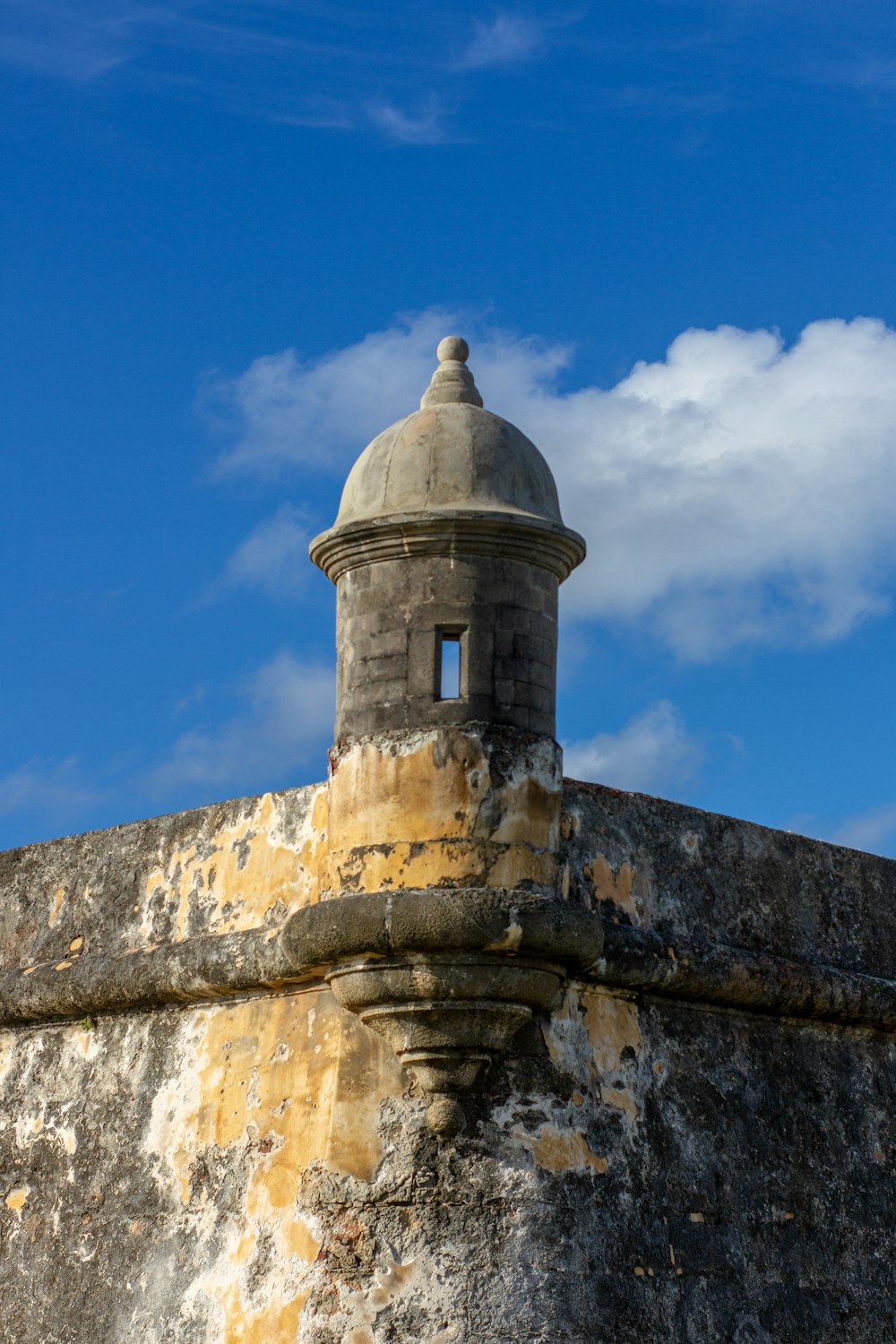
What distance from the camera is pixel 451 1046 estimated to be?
6.75 metres

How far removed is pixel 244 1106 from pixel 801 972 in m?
2.36

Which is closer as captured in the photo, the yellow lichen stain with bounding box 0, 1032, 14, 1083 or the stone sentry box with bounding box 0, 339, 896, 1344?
the stone sentry box with bounding box 0, 339, 896, 1344

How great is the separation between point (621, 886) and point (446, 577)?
145 centimetres

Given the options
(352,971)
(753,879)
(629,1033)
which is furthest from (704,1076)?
(352,971)

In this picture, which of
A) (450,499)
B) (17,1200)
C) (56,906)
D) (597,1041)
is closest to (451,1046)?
(597,1041)

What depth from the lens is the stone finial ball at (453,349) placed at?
7.91 meters

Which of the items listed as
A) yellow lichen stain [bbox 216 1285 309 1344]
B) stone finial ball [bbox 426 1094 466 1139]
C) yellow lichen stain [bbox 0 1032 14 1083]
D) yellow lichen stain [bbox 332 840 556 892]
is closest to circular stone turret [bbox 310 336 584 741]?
yellow lichen stain [bbox 332 840 556 892]

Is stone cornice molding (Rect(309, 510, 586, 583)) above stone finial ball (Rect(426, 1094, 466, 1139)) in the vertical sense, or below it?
above

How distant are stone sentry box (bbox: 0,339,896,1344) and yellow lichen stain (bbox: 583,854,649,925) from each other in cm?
2

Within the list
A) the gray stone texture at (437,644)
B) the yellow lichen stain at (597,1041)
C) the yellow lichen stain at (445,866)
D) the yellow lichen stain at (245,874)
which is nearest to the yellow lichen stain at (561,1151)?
the yellow lichen stain at (597,1041)

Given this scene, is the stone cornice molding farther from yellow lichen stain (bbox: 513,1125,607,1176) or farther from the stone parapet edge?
yellow lichen stain (bbox: 513,1125,607,1176)

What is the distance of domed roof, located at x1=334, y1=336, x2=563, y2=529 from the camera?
23.6ft

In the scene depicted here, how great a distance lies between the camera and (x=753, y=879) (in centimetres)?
834

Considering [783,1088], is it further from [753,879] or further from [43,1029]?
[43,1029]
